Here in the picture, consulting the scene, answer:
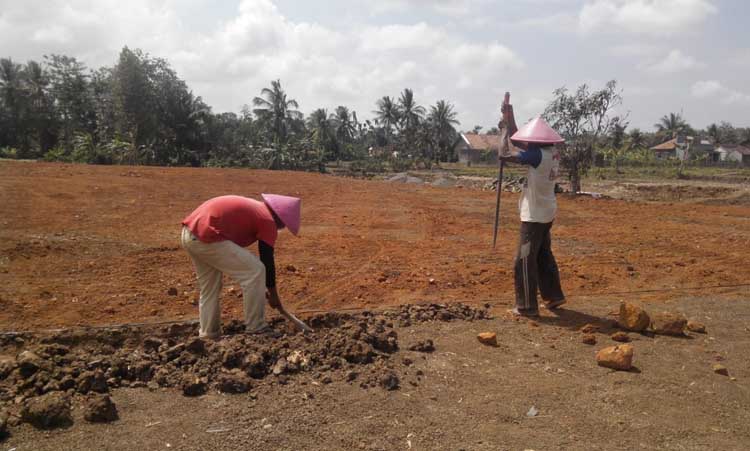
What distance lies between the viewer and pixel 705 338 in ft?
16.2

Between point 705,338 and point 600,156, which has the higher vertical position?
point 600,156

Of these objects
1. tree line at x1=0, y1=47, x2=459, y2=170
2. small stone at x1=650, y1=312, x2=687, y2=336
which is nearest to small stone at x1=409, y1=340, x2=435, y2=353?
small stone at x1=650, y1=312, x2=687, y2=336

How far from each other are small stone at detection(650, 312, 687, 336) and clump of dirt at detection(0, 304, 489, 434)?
2143mm

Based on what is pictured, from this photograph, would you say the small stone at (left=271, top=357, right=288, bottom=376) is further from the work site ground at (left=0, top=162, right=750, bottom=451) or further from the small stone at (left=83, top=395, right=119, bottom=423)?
the small stone at (left=83, top=395, right=119, bottom=423)

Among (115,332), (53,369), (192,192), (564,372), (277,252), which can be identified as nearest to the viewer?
(53,369)

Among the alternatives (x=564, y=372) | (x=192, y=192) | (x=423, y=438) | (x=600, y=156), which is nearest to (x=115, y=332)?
(x=423, y=438)

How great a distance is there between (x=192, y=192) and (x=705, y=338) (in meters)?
12.8

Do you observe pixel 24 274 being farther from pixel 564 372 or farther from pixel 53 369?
pixel 564 372

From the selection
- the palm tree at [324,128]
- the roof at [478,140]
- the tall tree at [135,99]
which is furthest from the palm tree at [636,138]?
the tall tree at [135,99]

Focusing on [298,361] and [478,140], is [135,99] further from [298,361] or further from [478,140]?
[478,140]

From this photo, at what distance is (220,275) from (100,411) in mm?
1493

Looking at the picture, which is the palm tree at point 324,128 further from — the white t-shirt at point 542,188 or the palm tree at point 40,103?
the white t-shirt at point 542,188

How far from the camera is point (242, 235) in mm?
4340

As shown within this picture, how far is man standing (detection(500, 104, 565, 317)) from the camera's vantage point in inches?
202
